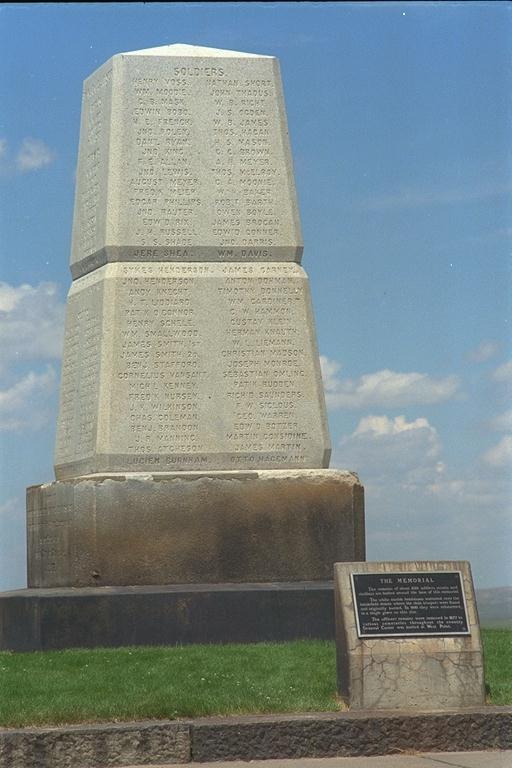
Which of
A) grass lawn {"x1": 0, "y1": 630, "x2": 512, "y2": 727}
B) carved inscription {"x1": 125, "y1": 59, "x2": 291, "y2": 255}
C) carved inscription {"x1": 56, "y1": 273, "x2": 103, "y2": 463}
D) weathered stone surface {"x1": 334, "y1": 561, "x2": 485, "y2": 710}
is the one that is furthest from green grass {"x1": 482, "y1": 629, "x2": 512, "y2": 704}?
carved inscription {"x1": 125, "y1": 59, "x2": 291, "y2": 255}

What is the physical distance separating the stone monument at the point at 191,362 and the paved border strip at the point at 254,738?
3.41m

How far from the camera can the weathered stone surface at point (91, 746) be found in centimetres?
898

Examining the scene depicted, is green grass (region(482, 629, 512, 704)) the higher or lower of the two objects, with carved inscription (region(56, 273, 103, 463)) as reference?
lower

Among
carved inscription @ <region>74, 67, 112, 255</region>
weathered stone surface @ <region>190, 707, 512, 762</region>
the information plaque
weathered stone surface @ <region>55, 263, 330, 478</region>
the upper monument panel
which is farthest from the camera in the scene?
carved inscription @ <region>74, 67, 112, 255</region>

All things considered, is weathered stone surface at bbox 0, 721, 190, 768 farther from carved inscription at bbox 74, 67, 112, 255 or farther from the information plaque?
carved inscription at bbox 74, 67, 112, 255

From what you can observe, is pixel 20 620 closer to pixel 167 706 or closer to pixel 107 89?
pixel 167 706

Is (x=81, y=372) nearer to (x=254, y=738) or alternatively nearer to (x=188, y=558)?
(x=188, y=558)

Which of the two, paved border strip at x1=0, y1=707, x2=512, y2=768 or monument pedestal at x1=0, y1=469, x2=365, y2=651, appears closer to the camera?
paved border strip at x1=0, y1=707, x2=512, y2=768

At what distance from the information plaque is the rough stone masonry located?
330cm

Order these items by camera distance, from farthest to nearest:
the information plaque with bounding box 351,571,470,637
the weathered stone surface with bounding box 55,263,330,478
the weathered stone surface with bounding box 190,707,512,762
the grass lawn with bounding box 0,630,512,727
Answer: the weathered stone surface with bounding box 55,263,330,478, the information plaque with bounding box 351,571,470,637, the grass lawn with bounding box 0,630,512,727, the weathered stone surface with bounding box 190,707,512,762

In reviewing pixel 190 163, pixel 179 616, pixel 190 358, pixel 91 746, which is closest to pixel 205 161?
pixel 190 163

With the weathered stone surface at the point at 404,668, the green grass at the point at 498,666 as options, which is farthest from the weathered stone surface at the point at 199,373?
the weathered stone surface at the point at 404,668

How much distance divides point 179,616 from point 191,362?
7.95 feet

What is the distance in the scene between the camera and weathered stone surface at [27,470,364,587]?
13320 millimetres
